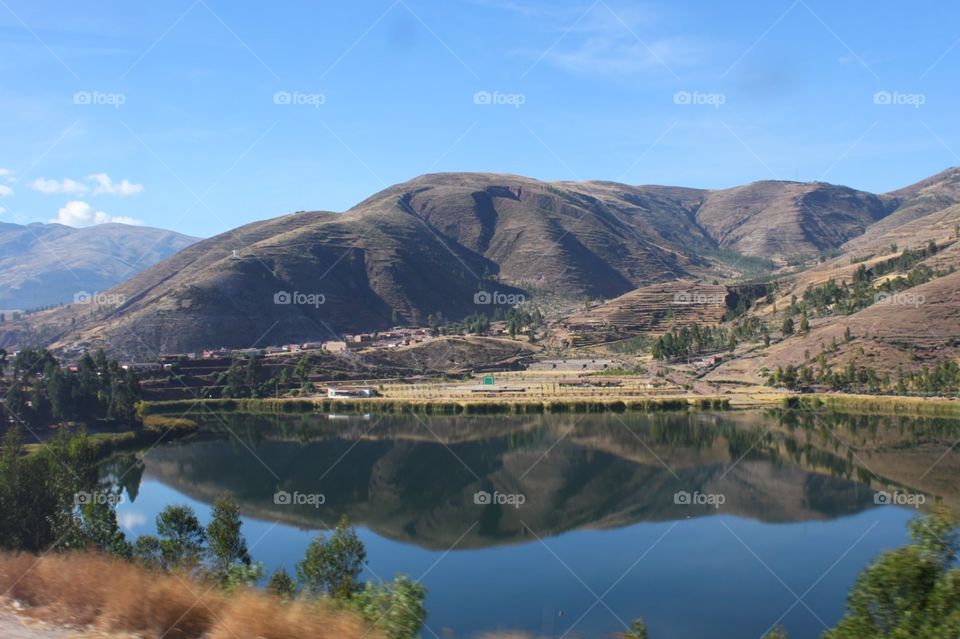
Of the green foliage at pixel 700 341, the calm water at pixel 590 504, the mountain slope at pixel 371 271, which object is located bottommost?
the calm water at pixel 590 504

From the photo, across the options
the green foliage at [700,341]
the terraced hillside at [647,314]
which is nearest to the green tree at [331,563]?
the green foliage at [700,341]

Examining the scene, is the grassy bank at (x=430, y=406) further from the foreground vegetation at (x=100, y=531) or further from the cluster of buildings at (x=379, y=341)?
the foreground vegetation at (x=100, y=531)

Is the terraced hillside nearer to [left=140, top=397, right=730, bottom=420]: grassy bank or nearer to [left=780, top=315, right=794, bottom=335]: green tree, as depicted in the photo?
[left=780, top=315, right=794, bottom=335]: green tree

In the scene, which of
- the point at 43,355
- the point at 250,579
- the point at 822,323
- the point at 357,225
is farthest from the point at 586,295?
the point at 250,579

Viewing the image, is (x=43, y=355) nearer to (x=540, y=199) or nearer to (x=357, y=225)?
(x=357, y=225)

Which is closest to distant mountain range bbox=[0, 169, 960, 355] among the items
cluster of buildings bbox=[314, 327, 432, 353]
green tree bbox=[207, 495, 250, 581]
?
cluster of buildings bbox=[314, 327, 432, 353]
